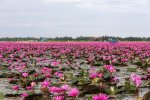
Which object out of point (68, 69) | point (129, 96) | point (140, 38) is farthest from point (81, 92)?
point (140, 38)

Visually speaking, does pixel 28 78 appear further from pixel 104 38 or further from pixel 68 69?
pixel 104 38

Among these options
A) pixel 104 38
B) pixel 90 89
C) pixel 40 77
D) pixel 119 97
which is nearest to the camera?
pixel 119 97

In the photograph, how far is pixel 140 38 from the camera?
6844cm

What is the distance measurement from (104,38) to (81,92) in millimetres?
55538

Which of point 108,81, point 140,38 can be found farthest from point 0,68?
point 140,38

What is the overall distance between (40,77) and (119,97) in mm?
2583

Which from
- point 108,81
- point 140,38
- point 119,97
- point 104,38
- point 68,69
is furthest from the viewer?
point 140,38

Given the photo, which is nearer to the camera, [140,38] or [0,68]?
[0,68]

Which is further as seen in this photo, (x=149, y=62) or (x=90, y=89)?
(x=149, y=62)

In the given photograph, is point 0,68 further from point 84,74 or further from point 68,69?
point 84,74

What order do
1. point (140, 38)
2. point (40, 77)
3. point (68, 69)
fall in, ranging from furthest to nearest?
1. point (140, 38)
2. point (68, 69)
3. point (40, 77)

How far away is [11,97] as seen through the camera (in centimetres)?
553

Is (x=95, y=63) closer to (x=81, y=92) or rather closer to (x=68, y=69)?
(x=68, y=69)

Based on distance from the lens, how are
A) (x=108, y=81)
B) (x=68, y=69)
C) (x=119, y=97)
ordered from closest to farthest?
(x=119, y=97), (x=108, y=81), (x=68, y=69)
